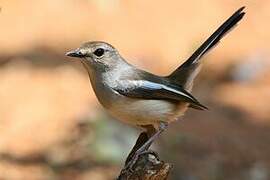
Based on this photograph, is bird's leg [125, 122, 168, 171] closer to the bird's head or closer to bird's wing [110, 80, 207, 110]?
bird's wing [110, 80, 207, 110]

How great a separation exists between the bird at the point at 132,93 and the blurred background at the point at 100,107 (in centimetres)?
404

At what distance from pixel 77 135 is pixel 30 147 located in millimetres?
646

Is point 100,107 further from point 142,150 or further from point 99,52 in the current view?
point 142,150

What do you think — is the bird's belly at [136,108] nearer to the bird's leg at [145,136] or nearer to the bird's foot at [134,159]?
the bird's leg at [145,136]

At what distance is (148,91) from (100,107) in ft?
16.8

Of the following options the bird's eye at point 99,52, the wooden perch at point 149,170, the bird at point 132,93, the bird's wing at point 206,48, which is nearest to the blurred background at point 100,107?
the bird's wing at point 206,48

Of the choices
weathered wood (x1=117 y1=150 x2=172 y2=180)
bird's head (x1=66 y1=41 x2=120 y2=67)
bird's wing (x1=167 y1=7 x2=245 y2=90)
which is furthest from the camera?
bird's wing (x1=167 y1=7 x2=245 y2=90)

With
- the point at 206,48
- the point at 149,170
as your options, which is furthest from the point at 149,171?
the point at 206,48

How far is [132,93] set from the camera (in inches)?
209

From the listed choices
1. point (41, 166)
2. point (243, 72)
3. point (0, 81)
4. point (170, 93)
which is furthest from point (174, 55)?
point (170, 93)

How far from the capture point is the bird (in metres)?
5.19

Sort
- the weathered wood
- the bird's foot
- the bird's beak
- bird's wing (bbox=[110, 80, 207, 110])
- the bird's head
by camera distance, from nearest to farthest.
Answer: the weathered wood < the bird's foot < the bird's beak < the bird's head < bird's wing (bbox=[110, 80, 207, 110])

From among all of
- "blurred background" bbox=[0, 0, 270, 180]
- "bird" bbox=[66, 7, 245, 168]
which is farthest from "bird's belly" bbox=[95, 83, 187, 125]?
"blurred background" bbox=[0, 0, 270, 180]

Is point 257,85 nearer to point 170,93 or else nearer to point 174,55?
point 174,55
